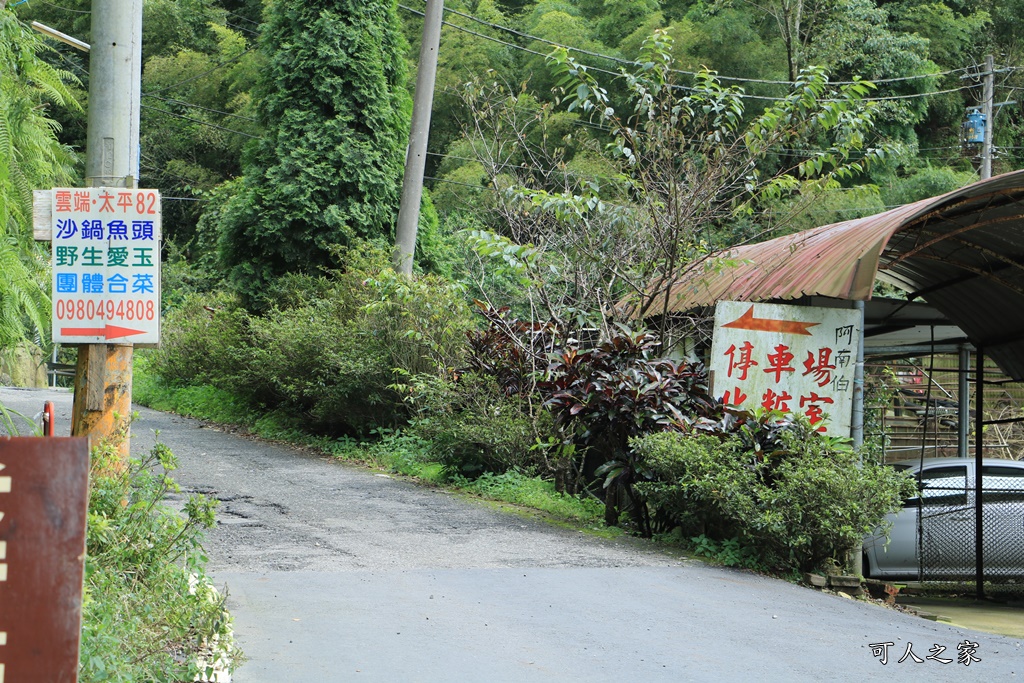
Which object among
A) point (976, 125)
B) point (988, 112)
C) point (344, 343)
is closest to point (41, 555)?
point (344, 343)

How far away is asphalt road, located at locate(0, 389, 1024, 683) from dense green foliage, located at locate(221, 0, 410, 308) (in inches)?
301

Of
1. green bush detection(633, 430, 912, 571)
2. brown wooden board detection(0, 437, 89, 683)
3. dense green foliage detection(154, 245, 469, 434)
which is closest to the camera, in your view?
brown wooden board detection(0, 437, 89, 683)

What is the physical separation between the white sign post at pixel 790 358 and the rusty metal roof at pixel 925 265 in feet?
1.22

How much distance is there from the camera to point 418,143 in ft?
52.0

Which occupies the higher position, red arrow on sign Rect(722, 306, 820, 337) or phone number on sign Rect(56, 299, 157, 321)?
red arrow on sign Rect(722, 306, 820, 337)

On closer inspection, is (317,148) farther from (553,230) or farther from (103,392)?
(103,392)

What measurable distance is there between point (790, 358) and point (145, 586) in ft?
19.8

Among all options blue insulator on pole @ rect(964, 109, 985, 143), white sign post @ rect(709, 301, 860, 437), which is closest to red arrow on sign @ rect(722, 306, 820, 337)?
white sign post @ rect(709, 301, 860, 437)

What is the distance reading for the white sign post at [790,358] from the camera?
361 inches

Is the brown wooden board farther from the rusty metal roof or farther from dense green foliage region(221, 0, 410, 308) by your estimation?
dense green foliage region(221, 0, 410, 308)

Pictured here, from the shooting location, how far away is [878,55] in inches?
1025

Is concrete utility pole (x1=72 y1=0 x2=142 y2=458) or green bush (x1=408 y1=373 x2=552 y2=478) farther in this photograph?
green bush (x1=408 y1=373 x2=552 y2=478)

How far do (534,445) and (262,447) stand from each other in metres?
5.30

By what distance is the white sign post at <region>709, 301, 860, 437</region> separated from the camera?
9172 mm
